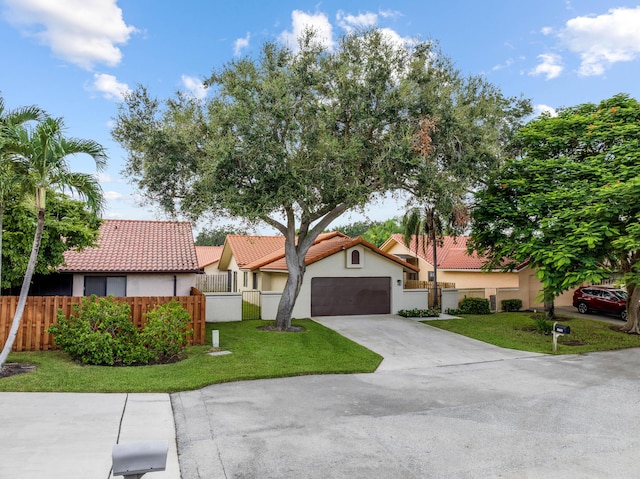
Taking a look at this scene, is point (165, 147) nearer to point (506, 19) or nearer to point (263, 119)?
point (263, 119)

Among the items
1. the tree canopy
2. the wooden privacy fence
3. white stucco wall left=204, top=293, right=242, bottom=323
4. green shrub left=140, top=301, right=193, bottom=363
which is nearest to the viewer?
green shrub left=140, top=301, right=193, bottom=363

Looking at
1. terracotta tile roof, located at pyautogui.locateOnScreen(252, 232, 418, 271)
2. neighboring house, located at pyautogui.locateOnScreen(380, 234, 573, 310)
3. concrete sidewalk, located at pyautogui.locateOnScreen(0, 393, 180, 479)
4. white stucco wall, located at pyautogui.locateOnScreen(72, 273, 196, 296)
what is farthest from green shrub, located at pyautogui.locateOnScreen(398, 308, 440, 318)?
concrete sidewalk, located at pyautogui.locateOnScreen(0, 393, 180, 479)

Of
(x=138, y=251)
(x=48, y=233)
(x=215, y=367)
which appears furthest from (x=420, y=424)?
(x=138, y=251)

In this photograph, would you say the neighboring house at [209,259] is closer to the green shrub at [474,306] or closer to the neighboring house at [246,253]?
the neighboring house at [246,253]

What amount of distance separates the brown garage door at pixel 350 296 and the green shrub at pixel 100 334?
1018 centimetres

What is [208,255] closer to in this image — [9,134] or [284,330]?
[284,330]

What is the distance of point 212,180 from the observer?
42.9ft

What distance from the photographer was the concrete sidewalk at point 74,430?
17.2 feet

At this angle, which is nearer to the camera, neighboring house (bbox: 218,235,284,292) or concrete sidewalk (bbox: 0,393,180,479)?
concrete sidewalk (bbox: 0,393,180,479)

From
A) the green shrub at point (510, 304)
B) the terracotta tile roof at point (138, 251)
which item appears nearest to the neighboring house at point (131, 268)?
the terracotta tile roof at point (138, 251)

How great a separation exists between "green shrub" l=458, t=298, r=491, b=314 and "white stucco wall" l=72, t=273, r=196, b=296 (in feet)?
45.4

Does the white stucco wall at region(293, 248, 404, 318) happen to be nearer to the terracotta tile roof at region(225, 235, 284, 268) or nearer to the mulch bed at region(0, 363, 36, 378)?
the terracotta tile roof at region(225, 235, 284, 268)

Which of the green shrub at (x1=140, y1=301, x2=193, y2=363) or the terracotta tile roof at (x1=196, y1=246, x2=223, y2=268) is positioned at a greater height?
the terracotta tile roof at (x1=196, y1=246, x2=223, y2=268)

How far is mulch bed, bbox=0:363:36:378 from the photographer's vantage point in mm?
9258
